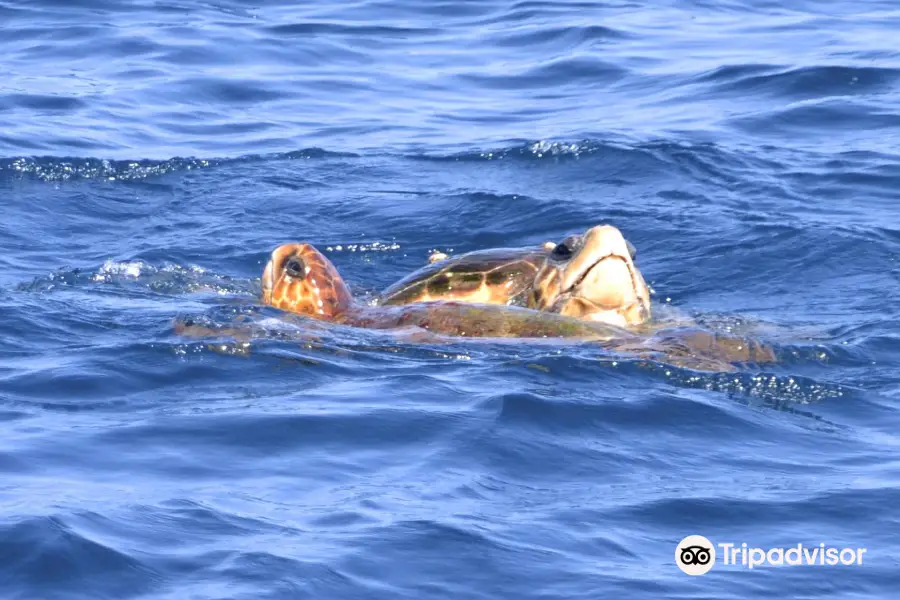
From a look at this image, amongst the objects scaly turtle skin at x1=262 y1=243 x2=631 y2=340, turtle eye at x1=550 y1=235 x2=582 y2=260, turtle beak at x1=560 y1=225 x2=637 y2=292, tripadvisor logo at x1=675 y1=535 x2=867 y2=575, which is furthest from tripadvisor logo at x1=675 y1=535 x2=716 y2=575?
turtle eye at x1=550 y1=235 x2=582 y2=260

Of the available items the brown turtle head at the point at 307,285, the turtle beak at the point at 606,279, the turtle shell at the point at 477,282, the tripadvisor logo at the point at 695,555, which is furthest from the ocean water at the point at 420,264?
the turtle shell at the point at 477,282

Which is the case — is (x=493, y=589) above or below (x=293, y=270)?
below

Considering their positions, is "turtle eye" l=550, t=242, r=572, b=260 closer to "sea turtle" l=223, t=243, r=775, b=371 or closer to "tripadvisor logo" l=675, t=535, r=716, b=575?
"sea turtle" l=223, t=243, r=775, b=371

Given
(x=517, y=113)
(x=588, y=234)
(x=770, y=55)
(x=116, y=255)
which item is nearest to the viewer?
(x=588, y=234)

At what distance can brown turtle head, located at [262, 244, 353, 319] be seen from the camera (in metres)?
8.44

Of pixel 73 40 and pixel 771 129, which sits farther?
pixel 73 40

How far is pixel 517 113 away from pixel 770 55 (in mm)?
3317

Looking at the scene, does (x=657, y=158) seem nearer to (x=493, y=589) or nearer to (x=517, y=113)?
(x=517, y=113)

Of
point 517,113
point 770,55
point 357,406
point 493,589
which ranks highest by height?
point 770,55

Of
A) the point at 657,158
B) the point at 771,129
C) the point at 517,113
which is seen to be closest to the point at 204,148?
the point at 517,113

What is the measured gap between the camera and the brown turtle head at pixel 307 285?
332 inches

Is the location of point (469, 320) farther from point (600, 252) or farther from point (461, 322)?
point (600, 252)

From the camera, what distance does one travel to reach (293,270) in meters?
8.44

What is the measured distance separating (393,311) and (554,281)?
88 centimetres
